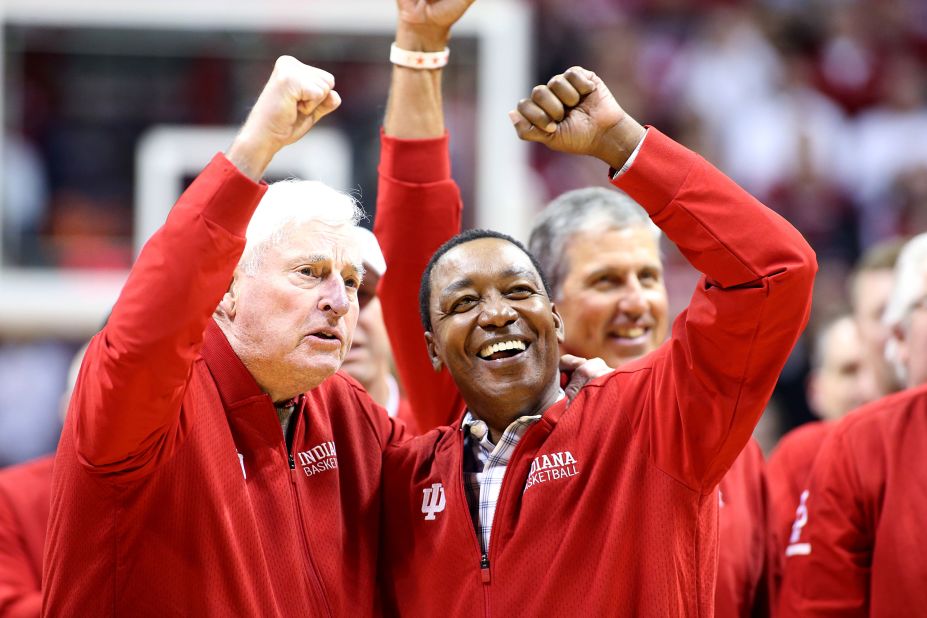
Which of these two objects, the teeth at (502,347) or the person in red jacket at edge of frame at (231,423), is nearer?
the person in red jacket at edge of frame at (231,423)

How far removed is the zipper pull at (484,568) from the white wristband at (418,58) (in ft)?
4.94

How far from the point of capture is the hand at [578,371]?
3.21 meters

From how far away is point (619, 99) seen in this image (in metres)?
9.43

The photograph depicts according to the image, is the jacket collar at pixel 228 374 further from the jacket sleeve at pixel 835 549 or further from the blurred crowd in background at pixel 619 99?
the blurred crowd in background at pixel 619 99

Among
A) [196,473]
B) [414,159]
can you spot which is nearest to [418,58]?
[414,159]

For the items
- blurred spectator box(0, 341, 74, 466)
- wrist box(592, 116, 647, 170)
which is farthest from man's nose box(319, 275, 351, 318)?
blurred spectator box(0, 341, 74, 466)

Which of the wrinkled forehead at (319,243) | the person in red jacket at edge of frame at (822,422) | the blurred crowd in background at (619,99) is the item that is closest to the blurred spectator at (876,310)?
the person in red jacket at edge of frame at (822,422)

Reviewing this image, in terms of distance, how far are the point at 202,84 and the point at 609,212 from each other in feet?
13.4

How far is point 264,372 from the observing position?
2.99 m

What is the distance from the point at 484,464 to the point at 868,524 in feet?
3.84

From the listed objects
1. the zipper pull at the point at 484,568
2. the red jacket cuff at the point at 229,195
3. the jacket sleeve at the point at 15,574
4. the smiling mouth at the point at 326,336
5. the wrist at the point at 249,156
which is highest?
the wrist at the point at 249,156

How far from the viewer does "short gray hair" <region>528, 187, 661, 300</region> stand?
402 centimetres

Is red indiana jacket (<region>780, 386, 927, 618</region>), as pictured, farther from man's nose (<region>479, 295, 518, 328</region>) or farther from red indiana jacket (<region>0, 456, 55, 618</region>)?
red indiana jacket (<region>0, 456, 55, 618</region>)

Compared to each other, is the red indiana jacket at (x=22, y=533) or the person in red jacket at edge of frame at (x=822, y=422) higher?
the person in red jacket at edge of frame at (x=822, y=422)
